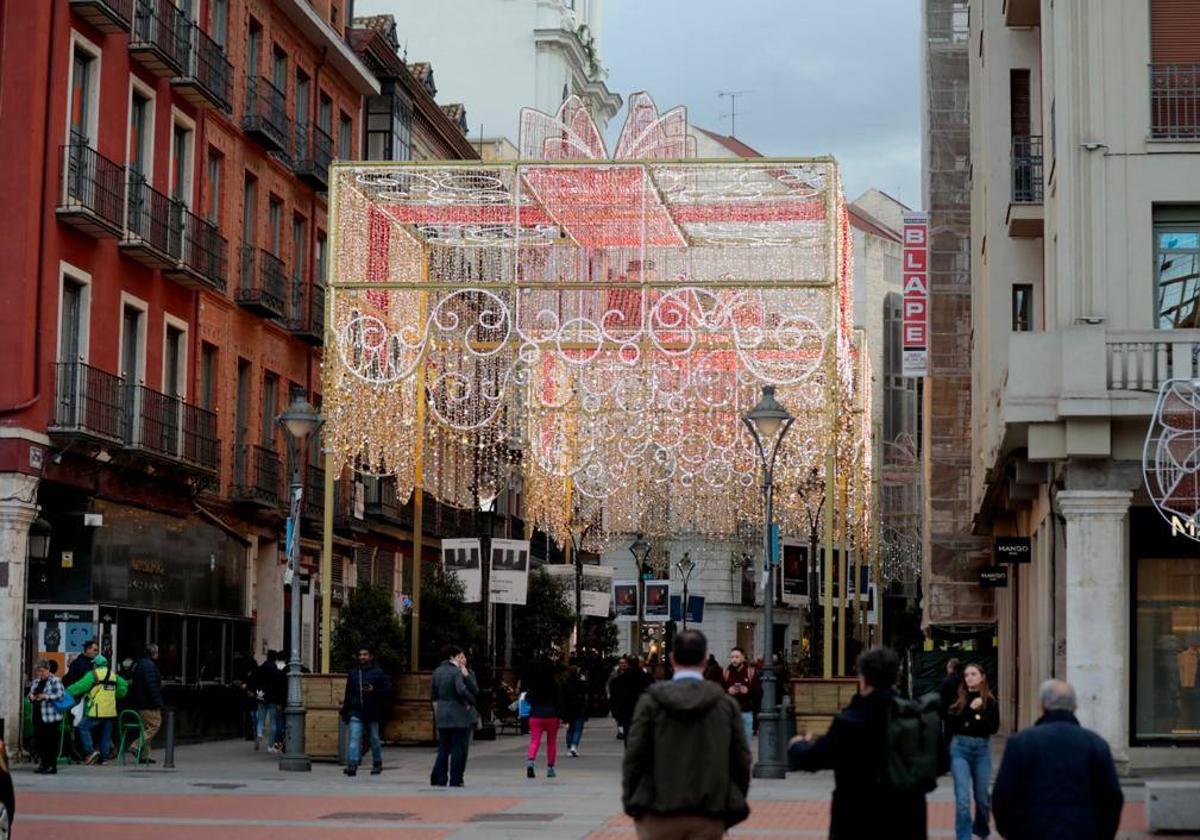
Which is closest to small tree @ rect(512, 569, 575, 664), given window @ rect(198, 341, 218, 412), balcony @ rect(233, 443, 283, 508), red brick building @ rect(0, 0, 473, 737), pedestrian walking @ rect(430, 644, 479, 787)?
red brick building @ rect(0, 0, 473, 737)

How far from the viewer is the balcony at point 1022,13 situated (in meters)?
33.6

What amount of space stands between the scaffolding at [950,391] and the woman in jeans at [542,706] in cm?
1914

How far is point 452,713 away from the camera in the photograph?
79.1ft

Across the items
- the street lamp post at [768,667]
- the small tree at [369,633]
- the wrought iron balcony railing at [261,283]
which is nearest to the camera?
the street lamp post at [768,667]

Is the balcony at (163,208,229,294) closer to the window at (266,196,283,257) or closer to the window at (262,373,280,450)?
the window at (266,196,283,257)

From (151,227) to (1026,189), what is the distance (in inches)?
539

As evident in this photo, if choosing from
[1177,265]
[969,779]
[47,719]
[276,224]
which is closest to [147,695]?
[47,719]

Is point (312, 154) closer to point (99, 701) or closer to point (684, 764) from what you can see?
point (99, 701)

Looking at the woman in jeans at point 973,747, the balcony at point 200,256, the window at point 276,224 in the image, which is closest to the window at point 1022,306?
the balcony at point 200,256

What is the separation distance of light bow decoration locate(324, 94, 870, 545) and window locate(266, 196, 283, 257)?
6349 mm

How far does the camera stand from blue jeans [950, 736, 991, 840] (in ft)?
55.7

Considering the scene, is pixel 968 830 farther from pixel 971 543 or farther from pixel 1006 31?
pixel 971 543

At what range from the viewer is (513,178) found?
28438 mm

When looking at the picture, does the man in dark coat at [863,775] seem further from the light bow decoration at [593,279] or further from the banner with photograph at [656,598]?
the banner with photograph at [656,598]
